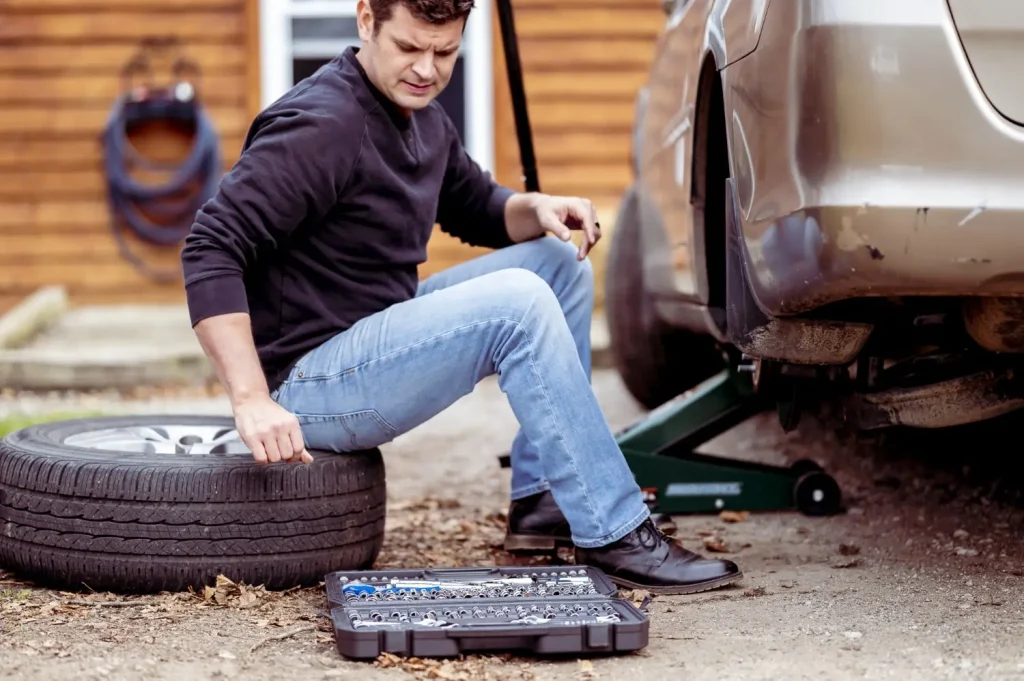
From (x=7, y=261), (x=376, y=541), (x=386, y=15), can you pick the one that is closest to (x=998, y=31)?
(x=386, y=15)

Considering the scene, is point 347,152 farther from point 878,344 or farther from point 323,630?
point 878,344

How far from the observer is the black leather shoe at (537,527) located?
3.05m

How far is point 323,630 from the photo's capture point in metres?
2.41

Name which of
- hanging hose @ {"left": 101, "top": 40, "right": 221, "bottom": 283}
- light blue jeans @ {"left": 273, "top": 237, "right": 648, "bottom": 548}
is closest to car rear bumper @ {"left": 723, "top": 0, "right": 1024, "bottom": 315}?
light blue jeans @ {"left": 273, "top": 237, "right": 648, "bottom": 548}

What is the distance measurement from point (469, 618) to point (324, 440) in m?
0.68

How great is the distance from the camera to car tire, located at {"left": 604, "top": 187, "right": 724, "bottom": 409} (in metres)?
4.43

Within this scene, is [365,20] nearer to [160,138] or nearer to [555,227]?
[555,227]

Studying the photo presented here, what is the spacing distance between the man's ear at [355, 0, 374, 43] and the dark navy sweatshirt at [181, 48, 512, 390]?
0.07 m

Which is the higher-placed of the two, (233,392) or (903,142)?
(903,142)

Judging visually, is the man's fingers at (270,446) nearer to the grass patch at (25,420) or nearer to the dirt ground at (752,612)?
the dirt ground at (752,612)

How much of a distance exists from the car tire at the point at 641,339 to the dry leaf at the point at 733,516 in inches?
36.6

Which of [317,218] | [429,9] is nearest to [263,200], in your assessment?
[317,218]

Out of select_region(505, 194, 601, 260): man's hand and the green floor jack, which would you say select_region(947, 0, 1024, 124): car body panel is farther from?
the green floor jack

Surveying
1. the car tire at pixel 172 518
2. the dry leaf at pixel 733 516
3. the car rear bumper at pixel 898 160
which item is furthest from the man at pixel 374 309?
the dry leaf at pixel 733 516
